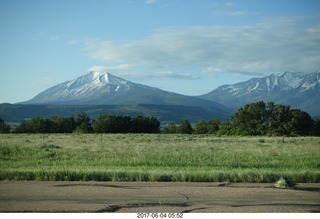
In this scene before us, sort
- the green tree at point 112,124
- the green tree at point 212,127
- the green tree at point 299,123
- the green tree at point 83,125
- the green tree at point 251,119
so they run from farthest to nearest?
1. the green tree at point 112,124
2. the green tree at point 212,127
3. the green tree at point 83,125
4. the green tree at point 251,119
5. the green tree at point 299,123

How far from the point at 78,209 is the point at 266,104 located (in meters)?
70.0

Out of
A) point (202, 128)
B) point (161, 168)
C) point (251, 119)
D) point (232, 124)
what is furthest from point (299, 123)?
point (161, 168)

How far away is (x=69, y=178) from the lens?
13.3 m

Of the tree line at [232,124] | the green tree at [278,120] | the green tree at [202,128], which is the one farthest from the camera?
the green tree at [202,128]

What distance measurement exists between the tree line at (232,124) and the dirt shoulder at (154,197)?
5654 cm

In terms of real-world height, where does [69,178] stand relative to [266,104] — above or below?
below

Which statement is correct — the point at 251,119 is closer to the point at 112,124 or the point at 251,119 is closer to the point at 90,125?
the point at 112,124

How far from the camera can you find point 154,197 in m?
10.3

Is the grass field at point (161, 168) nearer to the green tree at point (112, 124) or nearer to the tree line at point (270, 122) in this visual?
the tree line at point (270, 122)

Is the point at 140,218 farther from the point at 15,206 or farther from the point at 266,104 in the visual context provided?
the point at 266,104

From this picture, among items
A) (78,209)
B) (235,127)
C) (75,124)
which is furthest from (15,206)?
(75,124)

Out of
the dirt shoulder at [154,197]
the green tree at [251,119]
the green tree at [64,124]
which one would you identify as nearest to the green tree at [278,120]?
the green tree at [251,119]

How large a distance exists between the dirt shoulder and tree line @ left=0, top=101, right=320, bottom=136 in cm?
5654

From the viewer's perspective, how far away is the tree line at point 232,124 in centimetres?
6850
